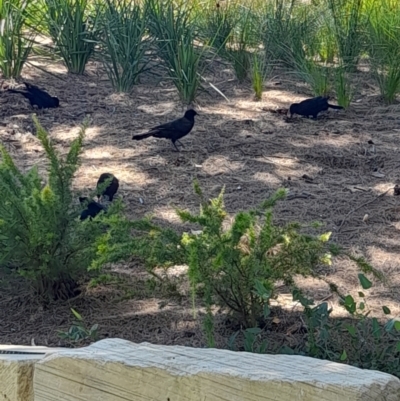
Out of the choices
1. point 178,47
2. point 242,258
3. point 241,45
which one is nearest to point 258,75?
point 178,47

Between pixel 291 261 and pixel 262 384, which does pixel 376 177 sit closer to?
pixel 291 261

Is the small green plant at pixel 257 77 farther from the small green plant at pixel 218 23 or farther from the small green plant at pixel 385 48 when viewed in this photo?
the small green plant at pixel 385 48

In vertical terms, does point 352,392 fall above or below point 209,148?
above

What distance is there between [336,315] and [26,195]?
5.01 feet

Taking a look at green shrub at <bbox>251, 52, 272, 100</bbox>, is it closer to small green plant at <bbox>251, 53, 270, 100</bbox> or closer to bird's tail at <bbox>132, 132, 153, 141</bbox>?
small green plant at <bbox>251, 53, 270, 100</bbox>

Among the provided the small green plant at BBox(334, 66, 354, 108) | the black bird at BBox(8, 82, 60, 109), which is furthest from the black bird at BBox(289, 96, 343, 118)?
the black bird at BBox(8, 82, 60, 109)

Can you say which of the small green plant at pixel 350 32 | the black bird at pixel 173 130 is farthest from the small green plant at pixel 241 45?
the black bird at pixel 173 130

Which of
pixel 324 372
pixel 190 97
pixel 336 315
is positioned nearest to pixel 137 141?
pixel 190 97

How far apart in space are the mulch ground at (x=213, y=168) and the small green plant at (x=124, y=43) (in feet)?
0.61

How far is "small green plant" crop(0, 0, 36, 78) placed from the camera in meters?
8.47

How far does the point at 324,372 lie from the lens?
6.25ft

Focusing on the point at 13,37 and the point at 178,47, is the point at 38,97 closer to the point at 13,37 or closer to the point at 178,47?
the point at 13,37

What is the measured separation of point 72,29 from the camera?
348 inches

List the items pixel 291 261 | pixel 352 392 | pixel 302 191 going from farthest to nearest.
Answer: pixel 302 191 < pixel 291 261 < pixel 352 392
